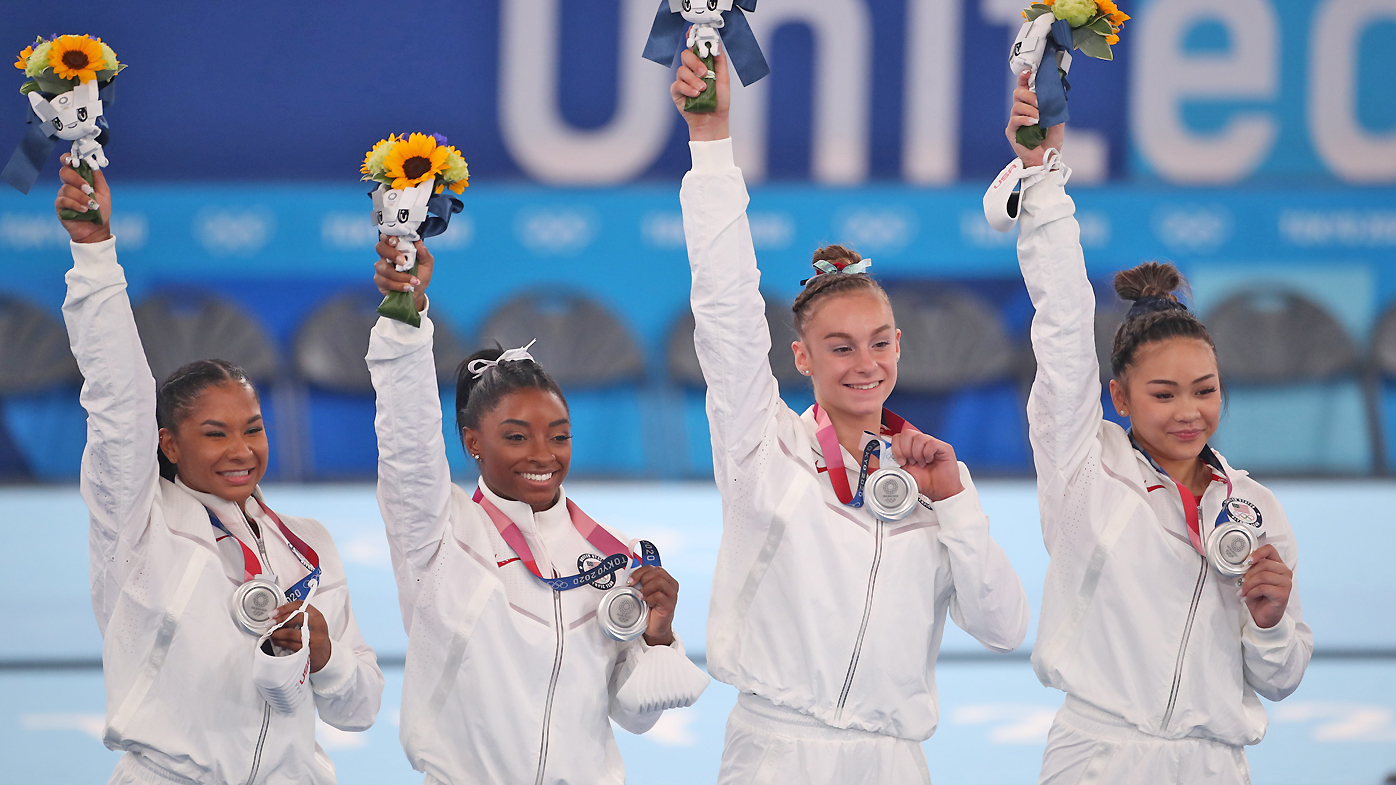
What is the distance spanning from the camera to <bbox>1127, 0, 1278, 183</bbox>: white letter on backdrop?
880cm

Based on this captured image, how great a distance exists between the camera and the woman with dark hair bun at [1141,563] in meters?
2.98

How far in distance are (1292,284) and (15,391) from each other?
8.47 metres

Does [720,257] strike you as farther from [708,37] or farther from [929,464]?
[929,464]

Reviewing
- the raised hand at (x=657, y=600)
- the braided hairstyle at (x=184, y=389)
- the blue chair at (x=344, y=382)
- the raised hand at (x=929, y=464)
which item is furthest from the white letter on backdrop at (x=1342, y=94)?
the braided hairstyle at (x=184, y=389)

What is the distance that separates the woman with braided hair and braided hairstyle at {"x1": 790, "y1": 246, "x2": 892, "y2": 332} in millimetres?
111

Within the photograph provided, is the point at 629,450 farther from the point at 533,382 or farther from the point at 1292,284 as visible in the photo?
the point at 533,382

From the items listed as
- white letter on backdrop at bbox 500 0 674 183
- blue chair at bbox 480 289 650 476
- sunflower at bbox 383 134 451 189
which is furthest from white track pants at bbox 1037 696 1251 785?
white letter on backdrop at bbox 500 0 674 183

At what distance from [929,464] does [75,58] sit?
2.09 metres

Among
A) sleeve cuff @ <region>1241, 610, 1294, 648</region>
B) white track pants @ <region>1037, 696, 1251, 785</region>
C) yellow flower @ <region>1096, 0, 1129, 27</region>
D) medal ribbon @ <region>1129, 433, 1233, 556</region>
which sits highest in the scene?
yellow flower @ <region>1096, 0, 1129, 27</region>

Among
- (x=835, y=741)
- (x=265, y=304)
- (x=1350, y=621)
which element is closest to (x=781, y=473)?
(x=835, y=741)

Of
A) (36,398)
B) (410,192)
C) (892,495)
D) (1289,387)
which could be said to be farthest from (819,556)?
(36,398)

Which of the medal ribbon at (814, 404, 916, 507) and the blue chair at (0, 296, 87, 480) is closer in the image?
the medal ribbon at (814, 404, 916, 507)

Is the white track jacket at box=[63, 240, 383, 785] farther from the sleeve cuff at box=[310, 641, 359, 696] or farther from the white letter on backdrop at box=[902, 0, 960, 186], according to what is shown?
the white letter on backdrop at box=[902, 0, 960, 186]

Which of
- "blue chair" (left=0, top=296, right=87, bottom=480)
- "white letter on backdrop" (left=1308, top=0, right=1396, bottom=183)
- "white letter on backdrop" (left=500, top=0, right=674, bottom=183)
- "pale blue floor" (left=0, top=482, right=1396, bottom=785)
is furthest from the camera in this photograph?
"white letter on backdrop" (left=1308, top=0, right=1396, bottom=183)
